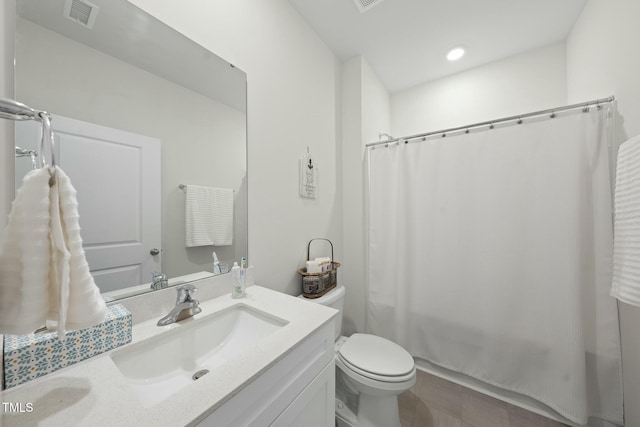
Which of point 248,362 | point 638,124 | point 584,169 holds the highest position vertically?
point 638,124

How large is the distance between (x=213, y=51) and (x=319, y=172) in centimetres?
93

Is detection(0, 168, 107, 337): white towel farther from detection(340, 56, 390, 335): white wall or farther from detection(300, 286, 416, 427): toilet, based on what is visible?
detection(340, 56, 390, 335): white wall

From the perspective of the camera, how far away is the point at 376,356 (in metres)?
1.26

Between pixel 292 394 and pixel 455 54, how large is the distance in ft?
8.24

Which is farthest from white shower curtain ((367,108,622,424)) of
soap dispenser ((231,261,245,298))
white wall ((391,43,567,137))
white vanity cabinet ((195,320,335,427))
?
soap dispenser ((231,261,245,298))

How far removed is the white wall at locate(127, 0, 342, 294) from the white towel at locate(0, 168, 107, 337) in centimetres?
77

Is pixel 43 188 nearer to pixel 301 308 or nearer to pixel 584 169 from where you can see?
pixel 301 308

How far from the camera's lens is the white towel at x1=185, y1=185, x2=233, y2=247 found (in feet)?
3.26

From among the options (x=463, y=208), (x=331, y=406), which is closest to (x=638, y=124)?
(x=463, y=208)

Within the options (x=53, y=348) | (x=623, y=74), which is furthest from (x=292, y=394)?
(x=623, y=74)

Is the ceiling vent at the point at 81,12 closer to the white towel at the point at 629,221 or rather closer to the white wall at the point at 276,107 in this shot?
the white wall at the point at 276,107

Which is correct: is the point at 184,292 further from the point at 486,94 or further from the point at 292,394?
the point at 486,94

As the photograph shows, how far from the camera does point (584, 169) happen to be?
48.5 inches

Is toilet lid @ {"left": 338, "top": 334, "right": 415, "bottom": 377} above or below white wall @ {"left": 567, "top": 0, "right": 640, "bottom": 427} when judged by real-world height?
below
